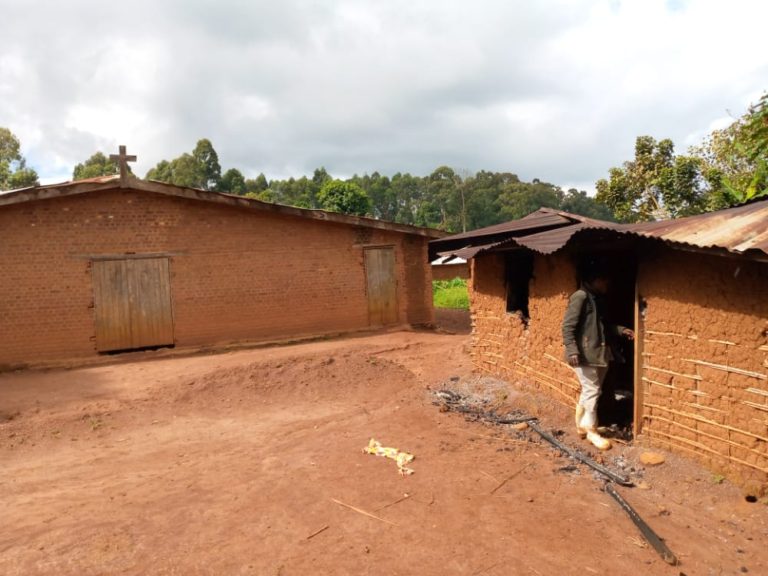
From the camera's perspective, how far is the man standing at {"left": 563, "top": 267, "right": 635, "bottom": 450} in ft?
17.0

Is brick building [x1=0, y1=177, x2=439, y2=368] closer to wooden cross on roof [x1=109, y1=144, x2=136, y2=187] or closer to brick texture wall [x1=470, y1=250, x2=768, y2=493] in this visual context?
wooden cross on roof [x1=109, y1=144, x2=136, y2=187]

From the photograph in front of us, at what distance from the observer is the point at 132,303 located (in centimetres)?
1148

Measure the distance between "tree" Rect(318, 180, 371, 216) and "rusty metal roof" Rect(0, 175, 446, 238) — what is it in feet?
58.2

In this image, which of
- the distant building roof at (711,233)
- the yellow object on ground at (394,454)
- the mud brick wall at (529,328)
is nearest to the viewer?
the distant building roof at (711,233)

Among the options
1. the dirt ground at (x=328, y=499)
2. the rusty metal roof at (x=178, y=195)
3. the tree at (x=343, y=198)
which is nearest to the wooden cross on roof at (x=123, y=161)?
the rusty metal roof at (x=178, y=195)

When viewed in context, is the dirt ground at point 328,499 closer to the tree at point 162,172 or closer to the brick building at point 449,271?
the brick building at point 449,271

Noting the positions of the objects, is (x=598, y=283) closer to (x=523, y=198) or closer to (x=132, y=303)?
(x=132, y=303)

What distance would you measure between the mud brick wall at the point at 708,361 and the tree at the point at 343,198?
89.1 feet

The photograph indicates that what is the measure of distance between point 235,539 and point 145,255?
9317 mm

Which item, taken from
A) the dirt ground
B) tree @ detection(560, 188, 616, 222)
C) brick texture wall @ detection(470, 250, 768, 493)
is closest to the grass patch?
the dirt ground

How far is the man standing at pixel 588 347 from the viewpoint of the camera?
5168 millimetres

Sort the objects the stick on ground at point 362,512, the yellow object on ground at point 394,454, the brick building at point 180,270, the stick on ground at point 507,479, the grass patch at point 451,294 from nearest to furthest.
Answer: the stick on ground at point 362,512 → the stick on ground at point 507,479 → the yellow object on ground at point 394,454 → the brick building at point 180,270 → the grass patch at point 451,294

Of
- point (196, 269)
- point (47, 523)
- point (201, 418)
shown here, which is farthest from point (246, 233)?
point (47, 523)

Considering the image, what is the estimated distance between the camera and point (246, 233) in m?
12.4
